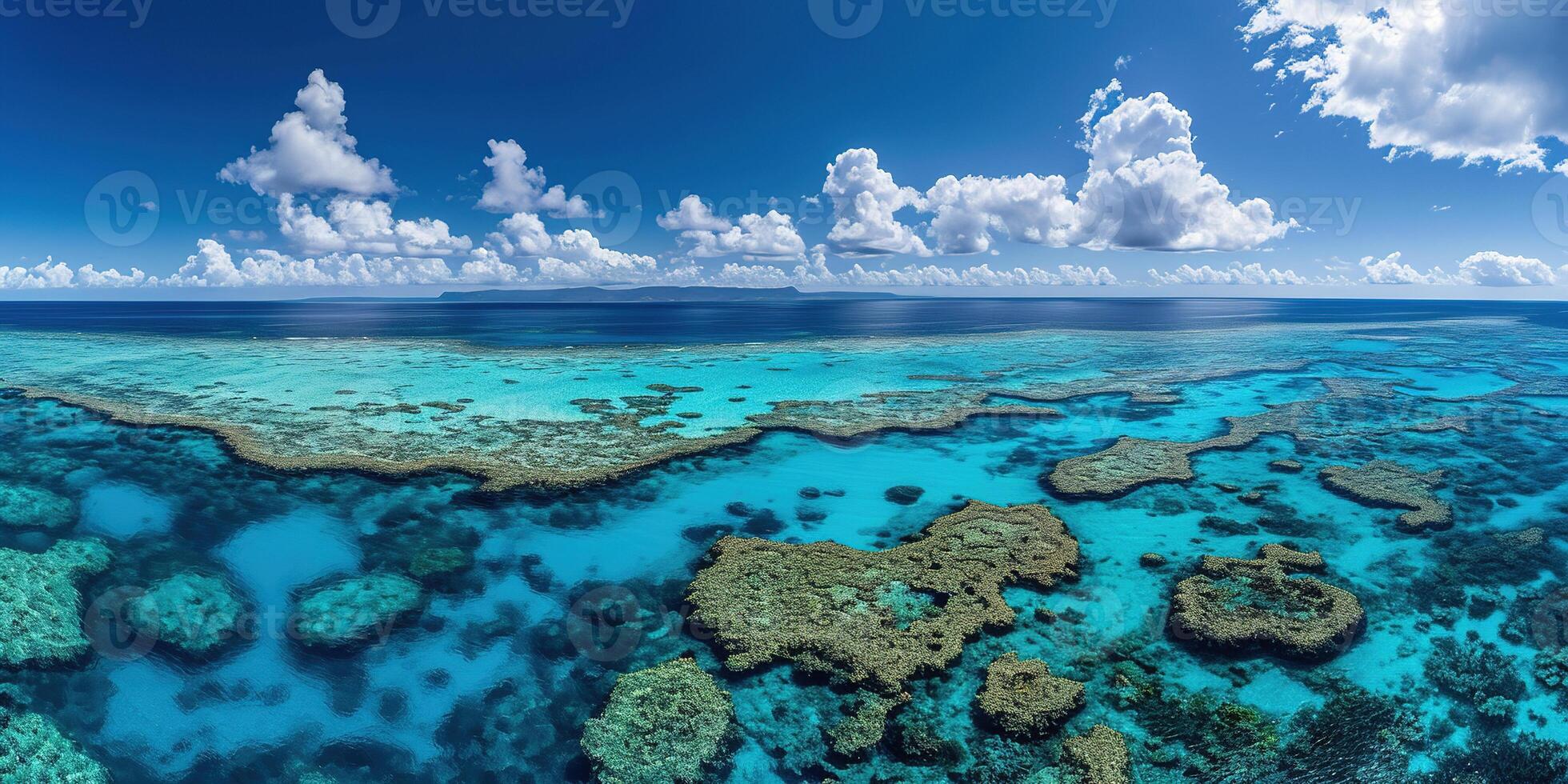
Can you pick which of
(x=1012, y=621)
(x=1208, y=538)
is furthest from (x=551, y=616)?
(x=1208, y=538)

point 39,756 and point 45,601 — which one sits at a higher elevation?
point 45,601

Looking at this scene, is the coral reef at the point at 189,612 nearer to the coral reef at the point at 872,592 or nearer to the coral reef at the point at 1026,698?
the coral reef at the point at 872,592

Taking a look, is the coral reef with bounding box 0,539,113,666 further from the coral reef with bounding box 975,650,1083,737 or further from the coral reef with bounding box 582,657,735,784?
the coral reef with bounding box 975,650,1083,737

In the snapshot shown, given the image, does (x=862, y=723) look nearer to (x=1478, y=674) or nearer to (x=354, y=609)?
(x=354, y=609)

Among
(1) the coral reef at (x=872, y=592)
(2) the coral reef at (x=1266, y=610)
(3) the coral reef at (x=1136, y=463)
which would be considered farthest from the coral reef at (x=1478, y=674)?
(3) the coral reef at (x=1136, y=463)

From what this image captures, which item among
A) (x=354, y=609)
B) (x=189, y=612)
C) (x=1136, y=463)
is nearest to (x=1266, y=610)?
(x=1136, y=463)
